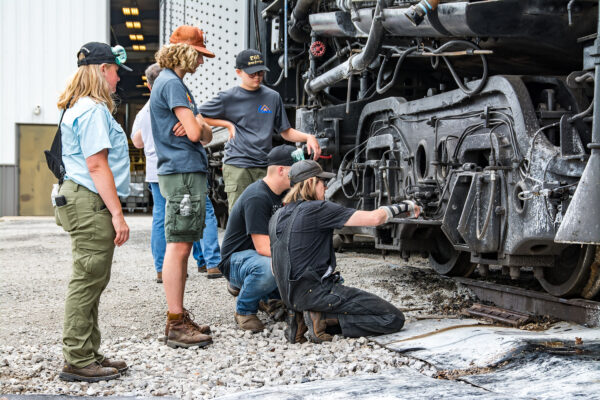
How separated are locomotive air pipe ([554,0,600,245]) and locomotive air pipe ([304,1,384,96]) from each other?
1943mm

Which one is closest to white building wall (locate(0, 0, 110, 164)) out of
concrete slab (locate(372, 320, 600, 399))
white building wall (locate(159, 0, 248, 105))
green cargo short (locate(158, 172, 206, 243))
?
white building wall (locate(159, 0, 248, 105))

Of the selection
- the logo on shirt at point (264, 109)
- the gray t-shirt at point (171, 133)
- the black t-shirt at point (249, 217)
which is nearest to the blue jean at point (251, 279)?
the black t-shirt at point (249, 217)

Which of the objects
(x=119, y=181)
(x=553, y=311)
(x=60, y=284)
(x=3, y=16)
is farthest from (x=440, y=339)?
(x=3, y=16)

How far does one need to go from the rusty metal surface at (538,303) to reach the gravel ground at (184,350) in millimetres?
178

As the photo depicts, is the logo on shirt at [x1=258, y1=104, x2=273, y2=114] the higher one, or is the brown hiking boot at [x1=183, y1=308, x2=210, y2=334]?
the logo on shirt at [x1=258, y1=104, x2=273, y2=114]

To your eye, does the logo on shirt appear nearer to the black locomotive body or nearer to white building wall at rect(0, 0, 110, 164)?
the black locomotive body

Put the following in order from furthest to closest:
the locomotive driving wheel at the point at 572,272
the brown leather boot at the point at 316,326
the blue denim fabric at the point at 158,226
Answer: the blue denim fabric at the point at 158,226, the locomotive driving wheel at the point at 572,272, the brown leather boot at the point at 316,326

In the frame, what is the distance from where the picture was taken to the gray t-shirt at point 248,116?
5887 millimetres

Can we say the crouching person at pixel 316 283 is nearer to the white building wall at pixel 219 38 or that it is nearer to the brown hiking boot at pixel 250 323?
the brown hiking boot at pixel 250 323

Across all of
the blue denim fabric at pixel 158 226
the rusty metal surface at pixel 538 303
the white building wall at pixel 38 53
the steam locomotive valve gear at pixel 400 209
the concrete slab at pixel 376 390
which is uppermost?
the white building wall at pixel 38 53

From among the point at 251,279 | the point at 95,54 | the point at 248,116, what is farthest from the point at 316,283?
the point at 248,116

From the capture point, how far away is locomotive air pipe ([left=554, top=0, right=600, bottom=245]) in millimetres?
3611

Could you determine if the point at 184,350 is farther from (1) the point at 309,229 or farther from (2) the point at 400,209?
(2) the point at 400,209

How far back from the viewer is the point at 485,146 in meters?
4.71
